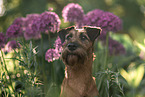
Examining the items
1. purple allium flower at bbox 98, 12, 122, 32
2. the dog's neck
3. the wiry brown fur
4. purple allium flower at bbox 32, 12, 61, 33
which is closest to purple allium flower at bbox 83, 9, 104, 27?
purple allium flower at bbox 98, 12, 122, 32

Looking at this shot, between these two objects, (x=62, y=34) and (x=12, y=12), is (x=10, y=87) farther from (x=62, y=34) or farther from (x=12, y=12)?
(x=12, y=12)

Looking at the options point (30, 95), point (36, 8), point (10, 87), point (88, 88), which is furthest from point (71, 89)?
point (36, 8)

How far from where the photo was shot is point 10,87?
229cm

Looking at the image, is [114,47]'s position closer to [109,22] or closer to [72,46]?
[109,22]

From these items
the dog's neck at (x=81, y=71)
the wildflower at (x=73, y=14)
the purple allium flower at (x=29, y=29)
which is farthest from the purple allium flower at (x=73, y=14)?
the dog's neck at (x=81, y=71)

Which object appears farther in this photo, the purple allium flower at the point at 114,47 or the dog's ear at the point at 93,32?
the purple allium flower at the point at 114,47

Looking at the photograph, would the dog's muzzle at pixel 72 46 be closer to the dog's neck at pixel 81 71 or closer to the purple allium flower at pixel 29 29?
the dog's neck at pixel 81 71

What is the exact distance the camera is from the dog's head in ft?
Result: 5.47

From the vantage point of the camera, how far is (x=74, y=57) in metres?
1.66

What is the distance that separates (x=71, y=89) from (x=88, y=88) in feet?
0.65

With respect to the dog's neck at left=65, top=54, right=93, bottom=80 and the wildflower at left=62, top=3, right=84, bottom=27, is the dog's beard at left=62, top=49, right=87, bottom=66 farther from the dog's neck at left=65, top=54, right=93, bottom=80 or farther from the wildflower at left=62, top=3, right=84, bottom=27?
the wildflower at left=62, top=3, right=84, bottom=27

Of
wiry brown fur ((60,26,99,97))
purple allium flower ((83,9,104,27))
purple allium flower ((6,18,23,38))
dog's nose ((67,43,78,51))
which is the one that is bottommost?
wiry brown fur ((60,26,99,97))

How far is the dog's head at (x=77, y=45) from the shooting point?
1.67 meters

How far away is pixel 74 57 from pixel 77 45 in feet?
0.44
